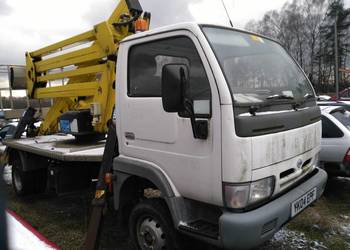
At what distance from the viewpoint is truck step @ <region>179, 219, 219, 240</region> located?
2816 millimetres

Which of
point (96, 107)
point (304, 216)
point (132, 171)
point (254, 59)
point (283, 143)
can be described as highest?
point (254, 59)

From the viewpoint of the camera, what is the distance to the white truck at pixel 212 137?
2.70 m

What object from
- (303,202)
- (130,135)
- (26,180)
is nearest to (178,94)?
(130,135)

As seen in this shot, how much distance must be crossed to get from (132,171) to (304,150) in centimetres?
164

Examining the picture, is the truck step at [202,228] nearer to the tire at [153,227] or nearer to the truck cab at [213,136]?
the truck cab at [213,136]

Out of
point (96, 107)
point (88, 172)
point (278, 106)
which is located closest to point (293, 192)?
point (278, 106)

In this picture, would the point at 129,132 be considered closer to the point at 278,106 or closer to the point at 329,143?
the point at 278,106

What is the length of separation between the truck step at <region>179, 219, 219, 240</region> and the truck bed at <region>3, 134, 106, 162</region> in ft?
5.22

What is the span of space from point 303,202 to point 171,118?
140 cm

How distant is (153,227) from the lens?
332 cm

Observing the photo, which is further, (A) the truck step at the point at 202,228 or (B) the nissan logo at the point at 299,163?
(B) the nissan logo at the point at 299,163

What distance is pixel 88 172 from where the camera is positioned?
205 inches

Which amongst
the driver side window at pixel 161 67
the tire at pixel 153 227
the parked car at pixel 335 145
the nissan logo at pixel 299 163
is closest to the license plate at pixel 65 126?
the driver side window at pixel 161 67

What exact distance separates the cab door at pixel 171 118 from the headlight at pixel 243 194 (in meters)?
0.08
